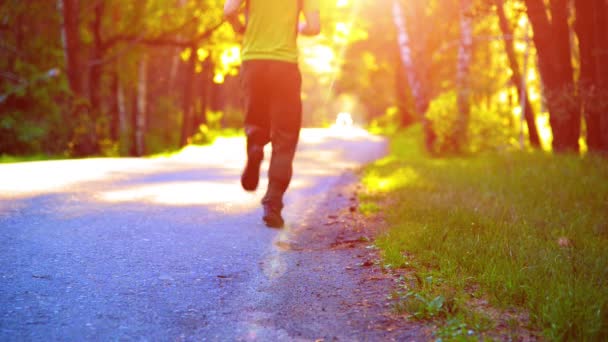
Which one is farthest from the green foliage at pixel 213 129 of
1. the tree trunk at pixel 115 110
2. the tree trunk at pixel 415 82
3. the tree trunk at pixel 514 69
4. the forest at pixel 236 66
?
the tree trunk at pixel 514 69

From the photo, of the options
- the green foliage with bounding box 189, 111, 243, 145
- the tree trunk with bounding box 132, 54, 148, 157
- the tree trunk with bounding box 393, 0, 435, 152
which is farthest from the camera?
the green foliage with bounding box 189, 111, 243, 145

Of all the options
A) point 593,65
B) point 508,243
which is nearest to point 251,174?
point 508,243

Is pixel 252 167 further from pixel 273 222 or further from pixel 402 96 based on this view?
pixel 402 96

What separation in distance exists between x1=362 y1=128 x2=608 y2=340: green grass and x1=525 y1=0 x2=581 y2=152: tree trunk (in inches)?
73.4

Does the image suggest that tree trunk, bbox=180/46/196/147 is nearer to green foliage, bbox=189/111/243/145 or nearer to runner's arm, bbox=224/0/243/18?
green foliage, bbox=189/111/243/145

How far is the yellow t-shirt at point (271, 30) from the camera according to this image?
18.8ft

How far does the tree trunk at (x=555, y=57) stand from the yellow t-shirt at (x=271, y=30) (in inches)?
250

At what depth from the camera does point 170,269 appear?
4.29m

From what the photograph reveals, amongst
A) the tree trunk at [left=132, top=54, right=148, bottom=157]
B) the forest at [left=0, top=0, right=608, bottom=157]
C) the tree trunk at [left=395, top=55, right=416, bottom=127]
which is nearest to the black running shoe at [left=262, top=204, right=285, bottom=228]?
the forest at [left=0, top=0, right=608, bottom=157]

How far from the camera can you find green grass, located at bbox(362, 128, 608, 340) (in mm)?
3340

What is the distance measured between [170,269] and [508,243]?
230 centimetres

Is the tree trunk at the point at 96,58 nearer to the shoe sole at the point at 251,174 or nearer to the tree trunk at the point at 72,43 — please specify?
the tree trunk at the point at 72,43

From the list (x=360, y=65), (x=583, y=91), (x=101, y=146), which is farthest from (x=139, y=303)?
(x=360, y=65)

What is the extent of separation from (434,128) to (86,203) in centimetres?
1077
